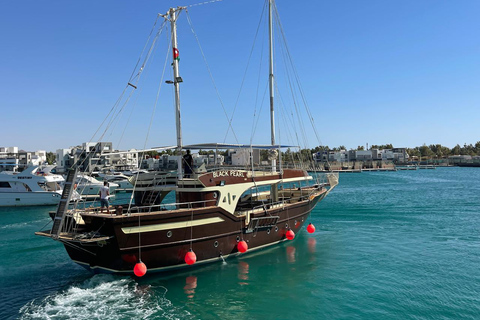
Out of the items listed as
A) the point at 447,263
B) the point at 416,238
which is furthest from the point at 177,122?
the point at 416,238

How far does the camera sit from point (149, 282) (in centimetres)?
1277

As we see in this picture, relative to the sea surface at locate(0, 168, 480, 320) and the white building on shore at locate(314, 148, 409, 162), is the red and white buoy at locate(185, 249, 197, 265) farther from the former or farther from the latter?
the white building on shore at locate(314, 148, 409, 162)

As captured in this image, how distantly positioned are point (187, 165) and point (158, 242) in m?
4.17

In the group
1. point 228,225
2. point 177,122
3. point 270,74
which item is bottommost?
point 228,225

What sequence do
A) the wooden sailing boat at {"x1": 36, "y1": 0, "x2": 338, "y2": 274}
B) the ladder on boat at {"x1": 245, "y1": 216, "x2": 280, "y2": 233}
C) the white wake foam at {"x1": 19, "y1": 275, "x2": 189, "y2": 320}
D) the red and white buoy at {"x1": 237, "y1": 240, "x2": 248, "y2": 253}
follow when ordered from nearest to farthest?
the white wake foam at {"x1": 19, "y1": 275, "x2": 189, "y2": 320} → the wooden sailing boat at {"x1": 36, "y1": 0, "x2": 338, "y2": 274} → the red and white buoy at {"x1": 237, "y1": 240, "x2": 248, "y2": 253} → the ladder on boat at {"x1": 245, "y1": 216, "x2": 280, "y2": 233}

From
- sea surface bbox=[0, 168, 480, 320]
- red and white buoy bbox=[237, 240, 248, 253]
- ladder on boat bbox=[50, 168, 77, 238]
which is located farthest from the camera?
red and white buoy bbox=[237, 240, 248, 253]

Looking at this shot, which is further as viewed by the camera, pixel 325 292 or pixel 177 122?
pixel 177 122

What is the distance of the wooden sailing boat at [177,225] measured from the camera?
39.9ft

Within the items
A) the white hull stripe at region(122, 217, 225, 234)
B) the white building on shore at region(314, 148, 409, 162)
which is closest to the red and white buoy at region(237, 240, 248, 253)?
the white hull stripe at region(122, 217, 225, 234)

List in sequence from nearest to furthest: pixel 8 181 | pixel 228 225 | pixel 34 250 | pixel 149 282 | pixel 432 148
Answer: pixel 149 282 < pixel 228 225 < pixel 34 250 < pixel 8 181 < pixel 432 148

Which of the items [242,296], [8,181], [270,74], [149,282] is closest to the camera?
[242,296]

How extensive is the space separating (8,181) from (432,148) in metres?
201

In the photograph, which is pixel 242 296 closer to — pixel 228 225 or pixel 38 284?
pixel 228 225

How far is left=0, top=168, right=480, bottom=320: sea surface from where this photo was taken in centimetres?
1072
